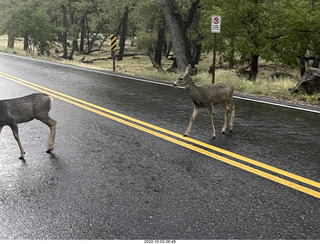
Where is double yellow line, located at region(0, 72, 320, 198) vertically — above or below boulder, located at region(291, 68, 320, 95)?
below

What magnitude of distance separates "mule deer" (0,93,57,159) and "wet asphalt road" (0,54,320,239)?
0.40 meters

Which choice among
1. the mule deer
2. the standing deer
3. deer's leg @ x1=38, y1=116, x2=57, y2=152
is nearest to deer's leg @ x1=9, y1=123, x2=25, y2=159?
the mule deer

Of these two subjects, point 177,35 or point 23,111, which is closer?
point 23,111

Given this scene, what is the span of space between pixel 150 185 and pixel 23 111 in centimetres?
231

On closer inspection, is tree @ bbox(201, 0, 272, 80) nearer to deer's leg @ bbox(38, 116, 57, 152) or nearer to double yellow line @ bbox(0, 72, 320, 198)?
double yellow line @ bbox(0, 72, 320, 198)

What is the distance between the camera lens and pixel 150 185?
3.98m

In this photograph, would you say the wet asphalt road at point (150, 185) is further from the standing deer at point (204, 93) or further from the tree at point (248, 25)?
the tree at point (248, 25)

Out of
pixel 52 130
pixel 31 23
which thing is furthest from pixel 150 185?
pixel 31 23

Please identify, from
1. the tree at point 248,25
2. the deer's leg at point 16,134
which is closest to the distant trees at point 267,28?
the tree at point 248,25

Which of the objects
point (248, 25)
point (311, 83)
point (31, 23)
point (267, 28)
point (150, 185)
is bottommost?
point (150, 185)

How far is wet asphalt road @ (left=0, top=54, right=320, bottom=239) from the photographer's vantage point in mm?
3082

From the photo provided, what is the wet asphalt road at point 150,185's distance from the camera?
308cm

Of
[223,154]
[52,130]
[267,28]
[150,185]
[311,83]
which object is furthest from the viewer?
[267,28]

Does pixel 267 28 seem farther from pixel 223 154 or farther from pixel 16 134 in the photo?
pixel 16 134
